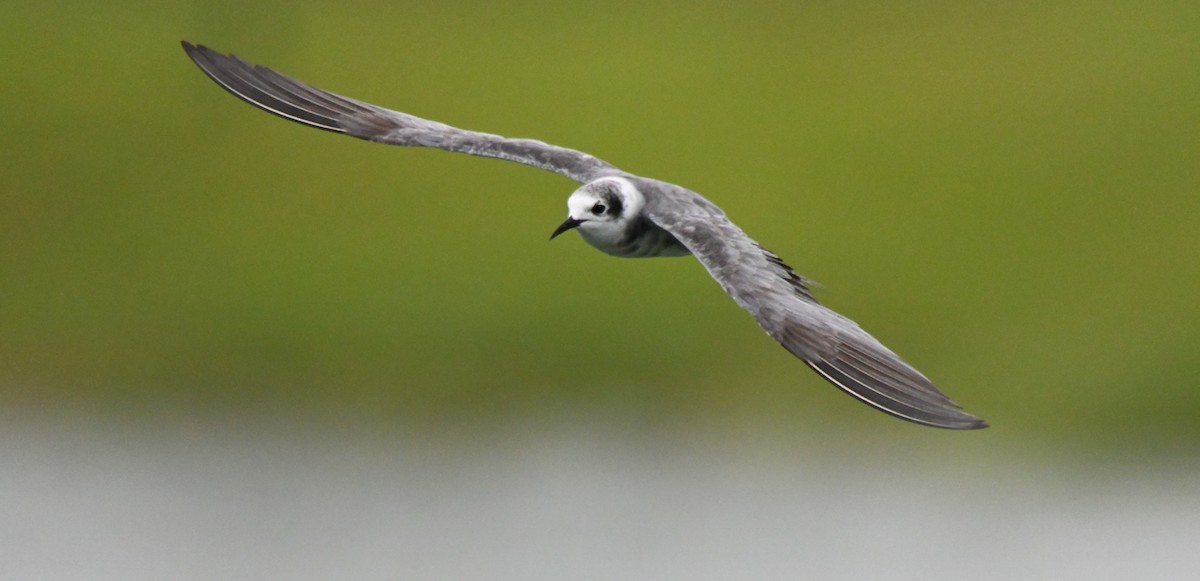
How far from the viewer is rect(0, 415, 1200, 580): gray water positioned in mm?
19297

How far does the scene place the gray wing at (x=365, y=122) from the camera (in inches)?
526

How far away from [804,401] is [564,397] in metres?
2.51

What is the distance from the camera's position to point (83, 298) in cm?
2220

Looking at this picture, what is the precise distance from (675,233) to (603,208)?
1.86 feet

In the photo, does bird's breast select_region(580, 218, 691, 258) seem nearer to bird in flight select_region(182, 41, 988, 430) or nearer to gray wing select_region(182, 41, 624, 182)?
bird in flight select_region(182, 41, 988, 430)

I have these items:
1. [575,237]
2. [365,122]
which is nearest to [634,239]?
[365,122]

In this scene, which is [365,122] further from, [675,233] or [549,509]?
[549,509]

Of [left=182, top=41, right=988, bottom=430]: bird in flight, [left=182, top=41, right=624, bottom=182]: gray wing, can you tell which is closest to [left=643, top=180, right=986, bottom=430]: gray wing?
[left=182, top=41, right=988, bottom=430]: bird in flight

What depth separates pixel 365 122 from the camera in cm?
1395

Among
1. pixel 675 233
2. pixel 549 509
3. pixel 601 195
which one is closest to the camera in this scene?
pixel 675 233

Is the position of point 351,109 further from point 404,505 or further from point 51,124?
point 51,124

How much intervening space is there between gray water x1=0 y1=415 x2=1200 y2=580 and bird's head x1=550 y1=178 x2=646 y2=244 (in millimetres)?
7106

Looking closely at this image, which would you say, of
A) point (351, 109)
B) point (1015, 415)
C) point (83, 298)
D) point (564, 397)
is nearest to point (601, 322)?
point (564, 397)

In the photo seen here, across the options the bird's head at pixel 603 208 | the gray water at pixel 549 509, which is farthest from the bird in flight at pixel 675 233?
the gray water at pixel 549 509
